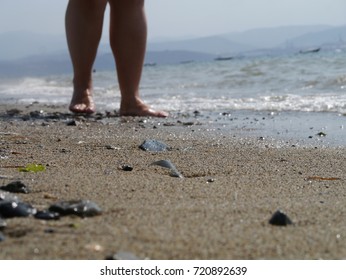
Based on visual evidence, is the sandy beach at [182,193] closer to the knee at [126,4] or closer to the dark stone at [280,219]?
the dark stone at [280,219]

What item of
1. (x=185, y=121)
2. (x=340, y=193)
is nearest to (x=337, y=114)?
(x=185, y=121)

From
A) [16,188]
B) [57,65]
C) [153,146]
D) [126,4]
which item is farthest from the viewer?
[57,65]

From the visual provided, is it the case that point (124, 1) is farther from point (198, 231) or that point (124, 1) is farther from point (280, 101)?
point (198, 231)

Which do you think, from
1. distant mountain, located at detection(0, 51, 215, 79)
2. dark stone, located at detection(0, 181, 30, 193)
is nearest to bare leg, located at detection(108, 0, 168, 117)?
dark stone, located at detection(0, 181, 30, 193)

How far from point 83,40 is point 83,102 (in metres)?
0.46

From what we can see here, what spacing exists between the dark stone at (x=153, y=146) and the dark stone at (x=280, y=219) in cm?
140

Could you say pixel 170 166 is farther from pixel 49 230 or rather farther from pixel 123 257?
pixel 123 257

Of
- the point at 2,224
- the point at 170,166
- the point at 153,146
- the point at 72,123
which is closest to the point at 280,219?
the point at 2,224

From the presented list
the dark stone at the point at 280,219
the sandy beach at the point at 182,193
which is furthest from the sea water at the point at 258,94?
the dark stone at the point at 280,219

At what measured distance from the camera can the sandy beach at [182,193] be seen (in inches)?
53.0

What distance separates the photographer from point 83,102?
4617 mm

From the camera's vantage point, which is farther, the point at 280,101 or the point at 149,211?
the point at 280,101

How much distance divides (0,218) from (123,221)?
0.91ft

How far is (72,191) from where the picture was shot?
1850 millimetres
